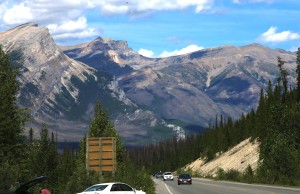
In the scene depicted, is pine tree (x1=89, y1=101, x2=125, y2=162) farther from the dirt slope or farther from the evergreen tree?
the dirt slope

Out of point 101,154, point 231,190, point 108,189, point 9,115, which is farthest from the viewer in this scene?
point 9,115

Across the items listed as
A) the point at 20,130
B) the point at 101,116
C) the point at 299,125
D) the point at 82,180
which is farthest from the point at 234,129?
the point at 82,180

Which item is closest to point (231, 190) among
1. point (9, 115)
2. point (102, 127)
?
point (9, 115)

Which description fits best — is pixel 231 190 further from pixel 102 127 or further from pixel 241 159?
pixel 241 159

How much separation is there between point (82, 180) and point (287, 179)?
1131 inches

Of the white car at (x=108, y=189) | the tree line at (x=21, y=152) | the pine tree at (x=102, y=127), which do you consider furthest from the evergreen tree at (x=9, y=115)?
the white car at (x=108, y=189)

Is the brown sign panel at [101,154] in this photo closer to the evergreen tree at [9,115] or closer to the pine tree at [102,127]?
the evergreen tree at [9,115]

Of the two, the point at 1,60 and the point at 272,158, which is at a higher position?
the point at 1,60

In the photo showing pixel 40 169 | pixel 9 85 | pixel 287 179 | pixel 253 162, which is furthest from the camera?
Answer: pixel 253 162

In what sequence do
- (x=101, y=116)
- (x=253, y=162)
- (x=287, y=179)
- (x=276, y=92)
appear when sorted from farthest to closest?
(x=276, y=92) < (x=253, y=162) < (x=101, y=116) < (x=287, y=179)

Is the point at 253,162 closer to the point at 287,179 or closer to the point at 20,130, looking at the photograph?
the point at 287,179

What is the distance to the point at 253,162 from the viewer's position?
103500 mm

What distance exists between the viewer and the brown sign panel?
39094 mm

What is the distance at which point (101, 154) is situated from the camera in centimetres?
3916
